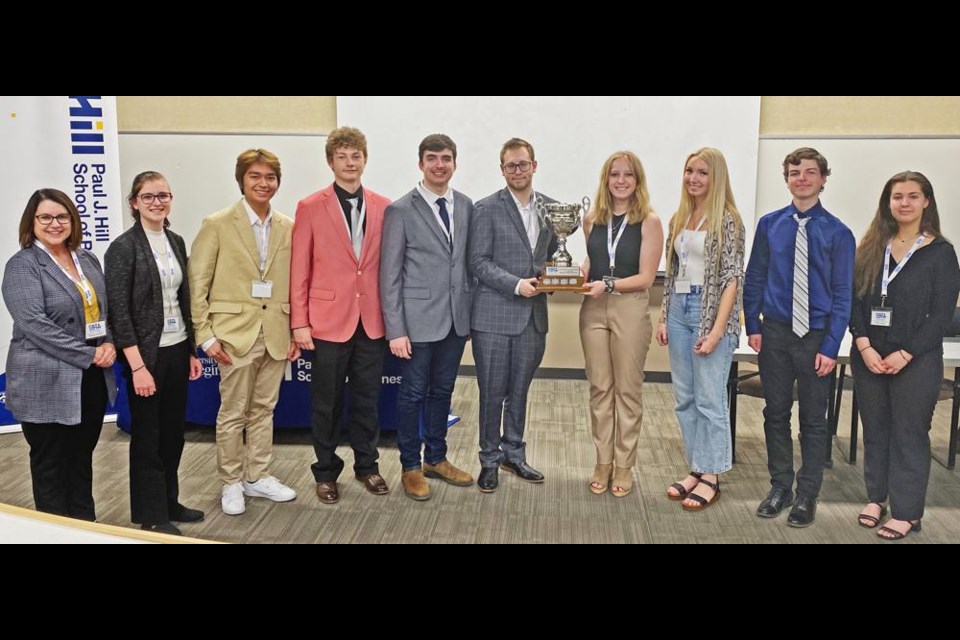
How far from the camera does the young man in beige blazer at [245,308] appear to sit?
353 cm

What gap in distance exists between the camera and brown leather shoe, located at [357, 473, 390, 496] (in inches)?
155

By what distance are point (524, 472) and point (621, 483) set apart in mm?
490

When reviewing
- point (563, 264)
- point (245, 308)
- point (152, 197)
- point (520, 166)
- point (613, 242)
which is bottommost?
point (245, 308)

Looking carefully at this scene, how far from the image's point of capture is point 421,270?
12.2ft

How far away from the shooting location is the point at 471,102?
240 inches

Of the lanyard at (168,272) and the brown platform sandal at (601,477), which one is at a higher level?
the lanyard at (168,272)

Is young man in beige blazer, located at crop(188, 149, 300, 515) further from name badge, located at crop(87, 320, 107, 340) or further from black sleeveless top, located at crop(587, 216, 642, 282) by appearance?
black sleeveless top, located at crop(587, 216, 642, 282)

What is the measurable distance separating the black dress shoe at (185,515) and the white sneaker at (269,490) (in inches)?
11.2

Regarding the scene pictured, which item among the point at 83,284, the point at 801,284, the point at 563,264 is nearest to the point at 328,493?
the point at 83,284

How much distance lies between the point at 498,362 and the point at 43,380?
1894 mm

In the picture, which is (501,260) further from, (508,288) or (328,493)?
(328,493)

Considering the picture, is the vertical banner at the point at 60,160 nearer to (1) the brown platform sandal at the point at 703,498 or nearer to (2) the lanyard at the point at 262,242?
(2) the lanyard at the point at 262,242

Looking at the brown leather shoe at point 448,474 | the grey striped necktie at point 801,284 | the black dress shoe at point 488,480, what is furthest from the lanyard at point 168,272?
the grey striped necktie at point 801,284

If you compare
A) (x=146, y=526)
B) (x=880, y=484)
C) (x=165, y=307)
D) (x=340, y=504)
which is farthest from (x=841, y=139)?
(x=146, y=526)
